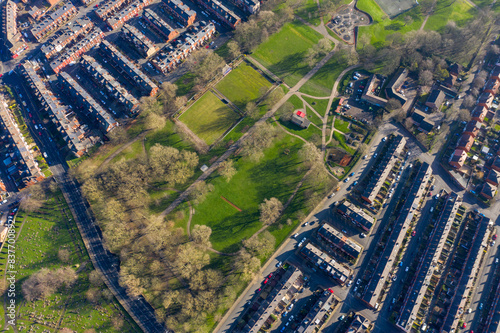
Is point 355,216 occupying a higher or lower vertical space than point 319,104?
lower

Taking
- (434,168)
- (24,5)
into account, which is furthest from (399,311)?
(24,5)

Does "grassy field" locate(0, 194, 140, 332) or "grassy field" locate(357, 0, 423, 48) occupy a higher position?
"grassy field" locate(357, 0, 423, 48)

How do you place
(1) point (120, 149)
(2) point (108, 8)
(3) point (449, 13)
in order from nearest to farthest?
(1) point (120, 149)
(2) point (108, 8)
(3) point (449, 13)

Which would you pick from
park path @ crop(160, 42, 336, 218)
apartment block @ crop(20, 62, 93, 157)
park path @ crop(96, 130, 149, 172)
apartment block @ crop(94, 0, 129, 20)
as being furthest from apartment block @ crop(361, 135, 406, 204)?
apartment block @ crop(94, 0, 129, 20)

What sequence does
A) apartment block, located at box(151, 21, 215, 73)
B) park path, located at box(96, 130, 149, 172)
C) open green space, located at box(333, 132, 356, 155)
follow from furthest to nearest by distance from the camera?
apartment block, located at box(151, 21, 215, 73) → open green space, located at box(333, 132, 356, 155) → park path, located at box(96, 130, 149, 172)

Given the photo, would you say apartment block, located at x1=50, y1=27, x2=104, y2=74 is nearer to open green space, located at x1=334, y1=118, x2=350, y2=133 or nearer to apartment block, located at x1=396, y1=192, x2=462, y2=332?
open green space, located at x1=334, y1=118, x2=350, y2=133

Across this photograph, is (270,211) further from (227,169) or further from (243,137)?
(243,137)

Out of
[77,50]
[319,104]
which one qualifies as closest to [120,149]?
[77,50]

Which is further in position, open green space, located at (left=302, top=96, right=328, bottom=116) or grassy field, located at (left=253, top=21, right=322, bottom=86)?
grassy field, located at (left=253, top=21, right=322, bottom=86)
